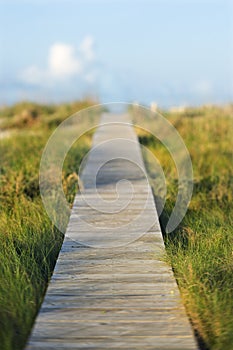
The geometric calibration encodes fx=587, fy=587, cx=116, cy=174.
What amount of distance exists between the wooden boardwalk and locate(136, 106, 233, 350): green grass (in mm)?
118

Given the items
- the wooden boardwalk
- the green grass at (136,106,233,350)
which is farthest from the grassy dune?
the wooden boardwalk

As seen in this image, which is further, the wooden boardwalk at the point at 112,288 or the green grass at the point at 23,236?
the green grass at the point at 23,236

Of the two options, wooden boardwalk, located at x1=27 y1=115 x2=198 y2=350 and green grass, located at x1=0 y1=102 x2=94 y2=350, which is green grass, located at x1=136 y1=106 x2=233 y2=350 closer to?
wooden boardwalk, located at x1=27 y1=115 x2=198 y2=350

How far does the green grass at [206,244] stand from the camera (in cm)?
353

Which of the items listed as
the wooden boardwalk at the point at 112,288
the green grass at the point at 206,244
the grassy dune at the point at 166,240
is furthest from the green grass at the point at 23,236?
the green grass at the point at 206,244

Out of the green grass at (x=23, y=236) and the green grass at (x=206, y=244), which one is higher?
the green grass at (x=23, y=236)

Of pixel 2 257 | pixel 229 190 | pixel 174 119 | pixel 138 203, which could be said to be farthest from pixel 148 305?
pixel 174 119

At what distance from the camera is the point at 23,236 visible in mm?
4930

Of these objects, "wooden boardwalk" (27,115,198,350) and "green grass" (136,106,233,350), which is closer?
"wooden boardwalk" (27,115,198,350)

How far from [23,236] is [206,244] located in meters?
1.53

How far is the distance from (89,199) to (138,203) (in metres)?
0.55

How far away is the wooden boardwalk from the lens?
3.25 meters

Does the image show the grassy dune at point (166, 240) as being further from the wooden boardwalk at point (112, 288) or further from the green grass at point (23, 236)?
the wooden boardwalk at point (112, 288)

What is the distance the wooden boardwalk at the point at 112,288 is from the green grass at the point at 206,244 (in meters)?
0.12
